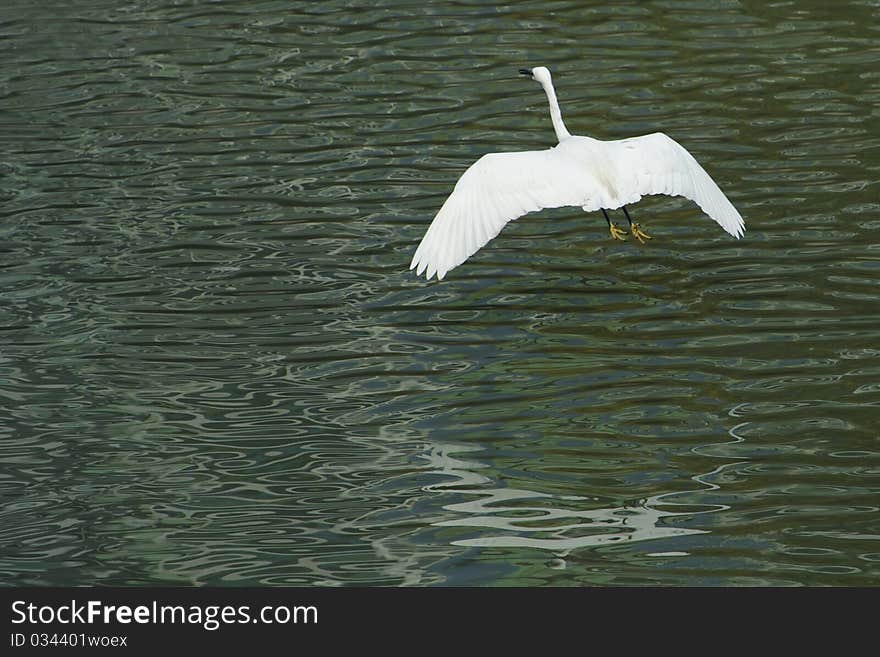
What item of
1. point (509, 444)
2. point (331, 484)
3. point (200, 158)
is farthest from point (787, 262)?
point (200, 158)

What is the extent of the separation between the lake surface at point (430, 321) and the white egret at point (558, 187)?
1.88 feet

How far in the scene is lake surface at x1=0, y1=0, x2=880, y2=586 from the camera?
7625 millimetres

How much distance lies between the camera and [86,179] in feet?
44.4

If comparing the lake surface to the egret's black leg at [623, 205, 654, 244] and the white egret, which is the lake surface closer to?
the egret's black leg at [623, 205, 654, 244]

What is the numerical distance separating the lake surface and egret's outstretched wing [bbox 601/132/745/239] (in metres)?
0.48

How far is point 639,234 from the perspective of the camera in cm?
1128

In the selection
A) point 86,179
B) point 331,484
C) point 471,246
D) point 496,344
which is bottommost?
point 331,484

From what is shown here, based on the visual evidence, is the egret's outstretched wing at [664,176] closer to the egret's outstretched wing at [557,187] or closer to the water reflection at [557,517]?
the egret's outstretched wing at [557,187]

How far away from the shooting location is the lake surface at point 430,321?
762 cm

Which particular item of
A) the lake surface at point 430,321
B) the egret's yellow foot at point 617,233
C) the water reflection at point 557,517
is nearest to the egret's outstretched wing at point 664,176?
the lake surface at point 430,321

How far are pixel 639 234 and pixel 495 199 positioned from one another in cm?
166

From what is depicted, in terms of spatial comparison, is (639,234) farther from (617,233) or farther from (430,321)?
(430,321)
